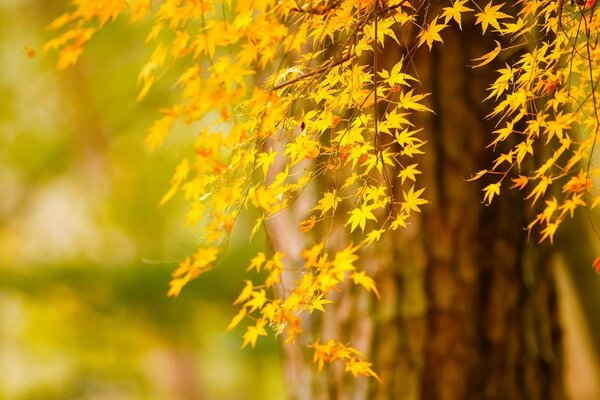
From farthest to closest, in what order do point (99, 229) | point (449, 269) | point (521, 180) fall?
point (99, 229) < point (449, 269) < point (521, 180)

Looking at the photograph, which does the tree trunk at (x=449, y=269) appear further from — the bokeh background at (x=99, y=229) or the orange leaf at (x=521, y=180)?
the bokeh background at (x=99, y=229)

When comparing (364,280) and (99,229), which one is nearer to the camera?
(364,280)

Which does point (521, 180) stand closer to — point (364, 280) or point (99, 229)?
point (364, 280)

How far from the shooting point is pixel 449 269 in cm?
185

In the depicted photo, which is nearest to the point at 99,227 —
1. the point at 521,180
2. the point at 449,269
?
the point at 449,269

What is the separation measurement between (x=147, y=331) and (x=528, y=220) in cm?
461

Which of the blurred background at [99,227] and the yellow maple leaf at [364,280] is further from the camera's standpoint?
the blurred background at [99,227]

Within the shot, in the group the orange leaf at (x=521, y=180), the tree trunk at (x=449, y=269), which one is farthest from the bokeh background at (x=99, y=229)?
the orange leaf at (x=521, y=180)

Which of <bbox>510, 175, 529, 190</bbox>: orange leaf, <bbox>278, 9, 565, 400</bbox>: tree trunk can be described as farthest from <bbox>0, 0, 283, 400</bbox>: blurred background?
<bbox>510, 175, 529, 190</bbox>: orange leaf

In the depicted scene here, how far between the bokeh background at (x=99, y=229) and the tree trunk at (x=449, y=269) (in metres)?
2.80

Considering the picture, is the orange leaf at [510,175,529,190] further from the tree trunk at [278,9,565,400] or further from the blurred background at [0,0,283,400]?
the blurred background at [0,0,283,400]

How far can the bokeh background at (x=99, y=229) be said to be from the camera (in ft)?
17.1

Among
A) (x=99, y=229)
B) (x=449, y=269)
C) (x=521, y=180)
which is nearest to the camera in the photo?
(x=521, y=180)

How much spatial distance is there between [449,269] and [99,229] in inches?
194
